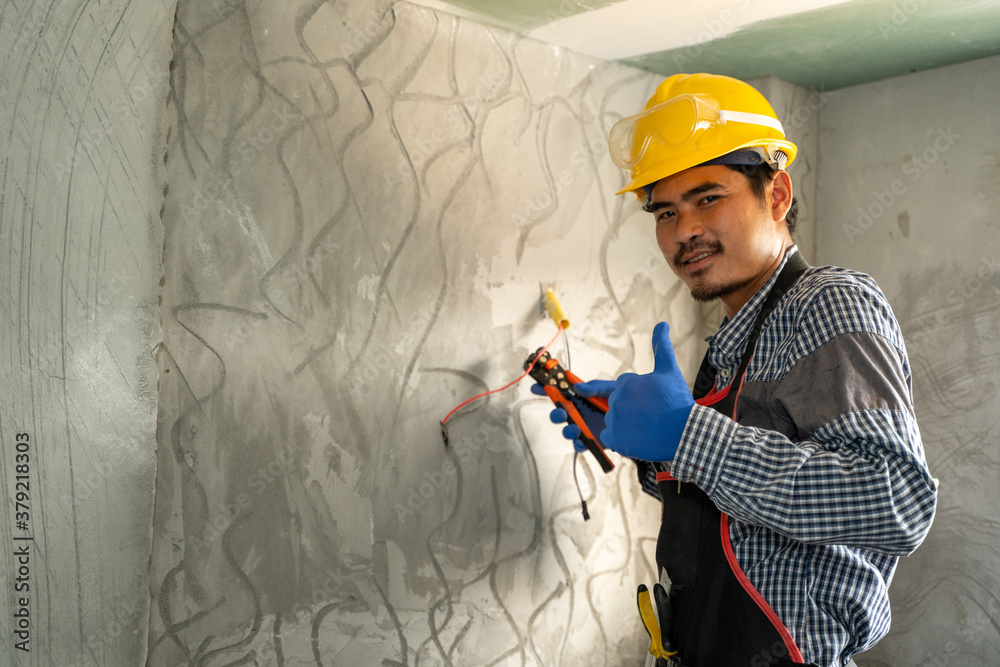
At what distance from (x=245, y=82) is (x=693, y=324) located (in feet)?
5.43

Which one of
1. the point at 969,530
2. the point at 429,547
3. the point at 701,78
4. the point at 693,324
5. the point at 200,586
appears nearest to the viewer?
the point at 701,78

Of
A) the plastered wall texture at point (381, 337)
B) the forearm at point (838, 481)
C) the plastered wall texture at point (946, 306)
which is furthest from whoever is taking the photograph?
the plastered wall texture at point (946, 306)

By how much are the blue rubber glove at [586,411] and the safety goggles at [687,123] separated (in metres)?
0.61

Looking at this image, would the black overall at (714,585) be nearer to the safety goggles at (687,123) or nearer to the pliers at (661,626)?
the pliers at (661,626)

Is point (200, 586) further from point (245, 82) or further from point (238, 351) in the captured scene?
point (245, 82)

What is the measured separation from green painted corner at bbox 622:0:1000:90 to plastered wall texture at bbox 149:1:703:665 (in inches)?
12.4

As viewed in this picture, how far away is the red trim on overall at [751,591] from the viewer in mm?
1170

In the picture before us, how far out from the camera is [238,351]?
163 cm

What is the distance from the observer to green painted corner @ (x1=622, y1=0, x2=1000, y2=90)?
191 cm

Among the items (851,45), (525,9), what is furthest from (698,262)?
(851,45)

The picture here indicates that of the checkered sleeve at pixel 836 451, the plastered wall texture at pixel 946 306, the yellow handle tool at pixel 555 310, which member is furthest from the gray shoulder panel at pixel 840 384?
the plastered wall texture at pixel 946 306

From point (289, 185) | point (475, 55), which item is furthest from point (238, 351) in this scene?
point (475, 55)

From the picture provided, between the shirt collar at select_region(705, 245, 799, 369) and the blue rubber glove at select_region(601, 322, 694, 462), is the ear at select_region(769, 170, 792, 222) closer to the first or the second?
the shirt collar at select_region(705, 245, 799, 369)

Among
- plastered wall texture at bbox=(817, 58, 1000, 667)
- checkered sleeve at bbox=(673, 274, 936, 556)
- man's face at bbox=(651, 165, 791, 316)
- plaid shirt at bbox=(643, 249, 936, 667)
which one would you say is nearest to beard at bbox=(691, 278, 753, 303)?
man's face at bbox=(651, 165, 791, 316)
